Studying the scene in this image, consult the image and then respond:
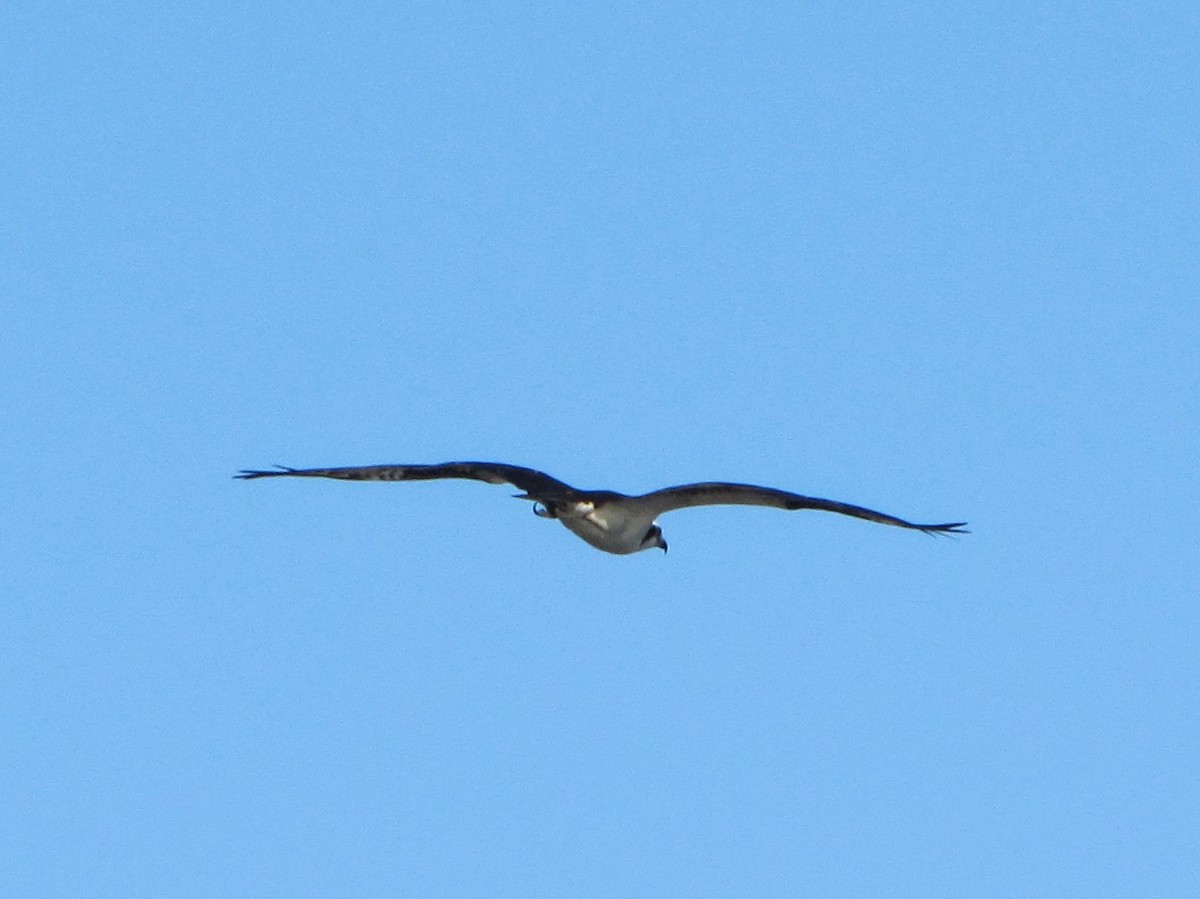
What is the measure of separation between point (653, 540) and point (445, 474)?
266 cm

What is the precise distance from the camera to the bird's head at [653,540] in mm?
31156

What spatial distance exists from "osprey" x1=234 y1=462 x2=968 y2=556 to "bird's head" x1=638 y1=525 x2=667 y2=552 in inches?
13.2

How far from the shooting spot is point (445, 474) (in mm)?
30062

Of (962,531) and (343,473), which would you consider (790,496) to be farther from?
(343,473)

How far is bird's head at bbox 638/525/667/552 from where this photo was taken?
102ft

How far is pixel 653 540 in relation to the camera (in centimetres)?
3134

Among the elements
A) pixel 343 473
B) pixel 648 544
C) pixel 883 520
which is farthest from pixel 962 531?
pixel 343 473

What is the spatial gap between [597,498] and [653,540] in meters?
1.90

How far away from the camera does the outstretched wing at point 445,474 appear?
30.0 meters

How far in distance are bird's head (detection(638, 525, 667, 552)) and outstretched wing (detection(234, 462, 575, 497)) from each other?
1.35 m

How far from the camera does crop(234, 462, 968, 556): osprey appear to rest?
28.6 metres

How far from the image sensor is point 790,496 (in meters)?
28.6

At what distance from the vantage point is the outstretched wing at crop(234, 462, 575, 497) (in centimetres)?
2997

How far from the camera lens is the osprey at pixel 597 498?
28625 millimetres
